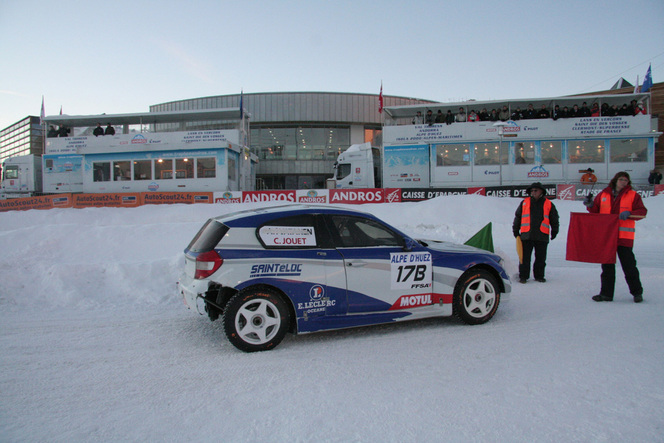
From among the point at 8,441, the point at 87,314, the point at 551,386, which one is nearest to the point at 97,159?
the point at 87,314

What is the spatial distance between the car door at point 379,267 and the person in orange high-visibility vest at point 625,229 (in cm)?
305

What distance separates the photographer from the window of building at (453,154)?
19.6 metres

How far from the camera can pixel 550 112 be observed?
1991 centimetres

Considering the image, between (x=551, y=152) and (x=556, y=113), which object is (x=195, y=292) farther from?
(x=556, y=113)

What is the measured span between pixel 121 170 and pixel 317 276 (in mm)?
21911

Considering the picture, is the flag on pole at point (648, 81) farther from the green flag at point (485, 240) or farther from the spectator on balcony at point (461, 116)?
the green flag at point (485, 240)

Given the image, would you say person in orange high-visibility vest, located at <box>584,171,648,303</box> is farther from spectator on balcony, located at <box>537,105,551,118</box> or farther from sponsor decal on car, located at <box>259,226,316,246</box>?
spectator on balcony, located at <box>537,105,551,118</box>

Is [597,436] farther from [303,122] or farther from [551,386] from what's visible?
[303,122]

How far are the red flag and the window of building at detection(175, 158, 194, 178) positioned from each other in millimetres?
19526

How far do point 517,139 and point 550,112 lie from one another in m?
2.73

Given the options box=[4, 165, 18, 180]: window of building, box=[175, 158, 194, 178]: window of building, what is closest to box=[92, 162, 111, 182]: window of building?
box=[175, 158, 194, 178]: window of building

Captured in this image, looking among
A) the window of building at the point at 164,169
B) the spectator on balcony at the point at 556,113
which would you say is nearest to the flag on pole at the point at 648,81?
the spectator on balcony at the point at 556,113

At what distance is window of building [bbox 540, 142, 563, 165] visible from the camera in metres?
19.1

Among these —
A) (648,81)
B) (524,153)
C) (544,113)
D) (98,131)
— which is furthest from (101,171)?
(648,81)
